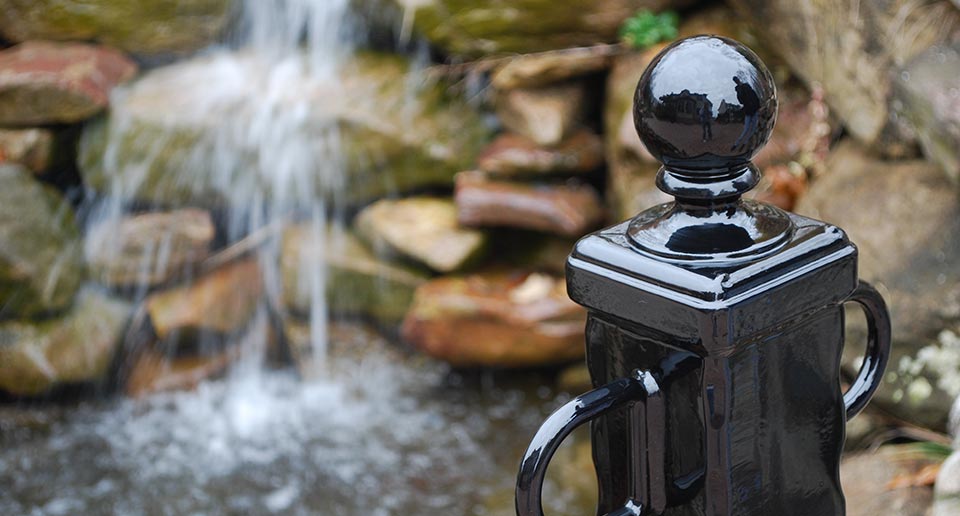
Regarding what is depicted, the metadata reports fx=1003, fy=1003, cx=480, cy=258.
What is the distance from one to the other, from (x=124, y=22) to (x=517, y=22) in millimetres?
2083

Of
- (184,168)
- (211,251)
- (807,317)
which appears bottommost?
(211,251)

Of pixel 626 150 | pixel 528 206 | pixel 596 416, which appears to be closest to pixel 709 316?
pixel 596 416

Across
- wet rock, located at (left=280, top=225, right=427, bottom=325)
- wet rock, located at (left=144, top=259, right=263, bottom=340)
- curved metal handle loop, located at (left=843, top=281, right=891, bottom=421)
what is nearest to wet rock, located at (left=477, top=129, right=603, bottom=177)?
wet rock, located at (left=280, top=225, right=427, bottom=325)

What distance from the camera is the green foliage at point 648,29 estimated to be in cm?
439

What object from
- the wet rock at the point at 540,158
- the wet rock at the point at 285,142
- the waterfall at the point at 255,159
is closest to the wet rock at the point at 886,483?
the wet rock at the point at 540,158

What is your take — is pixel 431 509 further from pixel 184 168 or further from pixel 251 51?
pixel 251 51

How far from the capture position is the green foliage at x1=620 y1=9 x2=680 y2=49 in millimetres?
4391

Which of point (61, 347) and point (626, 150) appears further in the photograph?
point (61, 347)

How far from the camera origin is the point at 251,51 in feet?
17.4

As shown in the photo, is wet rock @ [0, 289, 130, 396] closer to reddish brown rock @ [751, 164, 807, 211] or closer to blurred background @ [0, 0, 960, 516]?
blurred background @ [0, 0, 960, 516]

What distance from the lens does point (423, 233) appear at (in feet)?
15.4

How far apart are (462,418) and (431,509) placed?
652 millimetres

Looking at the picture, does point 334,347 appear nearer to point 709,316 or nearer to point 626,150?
point 626,150

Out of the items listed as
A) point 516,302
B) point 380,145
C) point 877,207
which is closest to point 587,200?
point 516,302
